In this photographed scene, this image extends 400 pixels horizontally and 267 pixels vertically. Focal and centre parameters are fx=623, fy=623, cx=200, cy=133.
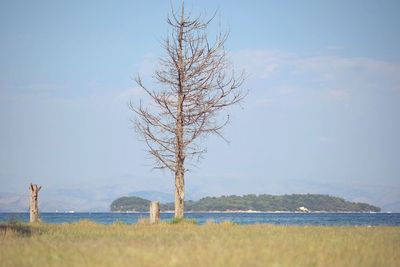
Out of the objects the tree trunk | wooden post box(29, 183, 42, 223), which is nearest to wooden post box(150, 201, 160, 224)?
the tree trunk

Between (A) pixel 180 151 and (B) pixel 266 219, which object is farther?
(B) pixel 266 219

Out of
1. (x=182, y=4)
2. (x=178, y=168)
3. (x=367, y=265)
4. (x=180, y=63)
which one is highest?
(x=182, y=4)

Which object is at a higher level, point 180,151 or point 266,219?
point 180,151

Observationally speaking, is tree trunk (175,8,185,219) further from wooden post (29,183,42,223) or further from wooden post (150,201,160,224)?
wooden post (29,183,42,223)

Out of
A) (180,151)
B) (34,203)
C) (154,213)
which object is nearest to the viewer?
(154,213)

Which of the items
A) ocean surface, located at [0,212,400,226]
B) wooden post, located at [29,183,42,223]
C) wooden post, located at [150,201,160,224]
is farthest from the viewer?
ocean surface, located at [0,212,400,226]

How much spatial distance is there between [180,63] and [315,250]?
19.3 meters

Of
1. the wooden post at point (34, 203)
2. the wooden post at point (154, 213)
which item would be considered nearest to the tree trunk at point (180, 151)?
the wooden post at point (154, 213)

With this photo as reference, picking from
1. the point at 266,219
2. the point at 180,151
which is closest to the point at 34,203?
the point at 180,151

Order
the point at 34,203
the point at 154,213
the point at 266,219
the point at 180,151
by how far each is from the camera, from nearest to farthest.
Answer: the point at 154,213 < the point at 180,151 < the point at 34,203 < the point at 266,219

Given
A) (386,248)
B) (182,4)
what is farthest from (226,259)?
(182,4)

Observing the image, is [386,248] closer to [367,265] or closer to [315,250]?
[315,250]

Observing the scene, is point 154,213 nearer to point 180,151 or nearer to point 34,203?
point 180,151

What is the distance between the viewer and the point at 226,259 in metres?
11.1
